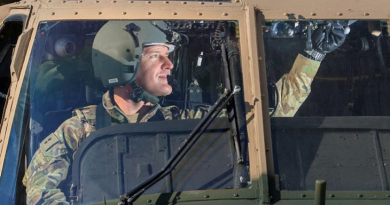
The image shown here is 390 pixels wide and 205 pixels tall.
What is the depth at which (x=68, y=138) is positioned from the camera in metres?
3.65

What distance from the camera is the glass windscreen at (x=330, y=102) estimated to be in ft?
11.7

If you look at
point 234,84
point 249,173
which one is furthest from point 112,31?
point 249,173

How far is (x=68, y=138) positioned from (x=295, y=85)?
1260 millimetres

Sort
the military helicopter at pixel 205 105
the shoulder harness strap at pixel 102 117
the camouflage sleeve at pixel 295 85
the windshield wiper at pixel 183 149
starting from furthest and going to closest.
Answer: the camouflage sleeve at pixel 295 85 → the shoulder harness strap at pixel 102 117 → the military helicopter at pixel 205 105 → the windshield wiper at pixel 183 149

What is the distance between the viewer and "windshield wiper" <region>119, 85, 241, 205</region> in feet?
10.8

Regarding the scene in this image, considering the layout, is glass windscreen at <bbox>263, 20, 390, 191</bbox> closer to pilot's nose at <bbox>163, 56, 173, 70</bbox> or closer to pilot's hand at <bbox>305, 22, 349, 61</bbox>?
pilot's hand at <bbox>305, 22, 349, 61</bbox>

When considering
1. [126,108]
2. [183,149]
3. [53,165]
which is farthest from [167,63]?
[53,165]

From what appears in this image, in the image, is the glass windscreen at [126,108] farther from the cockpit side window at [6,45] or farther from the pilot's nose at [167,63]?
the cockpit side window at [6,45]

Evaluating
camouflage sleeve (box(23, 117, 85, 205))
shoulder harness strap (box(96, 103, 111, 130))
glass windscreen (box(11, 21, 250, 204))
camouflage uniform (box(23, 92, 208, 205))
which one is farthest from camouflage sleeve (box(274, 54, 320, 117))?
camouflage sleeve (box(23, 117, 85, 205))

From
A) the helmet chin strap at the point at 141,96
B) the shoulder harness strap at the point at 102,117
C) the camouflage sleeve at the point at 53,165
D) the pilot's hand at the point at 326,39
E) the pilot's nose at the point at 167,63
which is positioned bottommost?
the camouflage sleeve at the point at 53,165

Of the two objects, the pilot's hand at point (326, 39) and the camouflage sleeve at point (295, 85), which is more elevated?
the pilot's hand at point (326, 39)

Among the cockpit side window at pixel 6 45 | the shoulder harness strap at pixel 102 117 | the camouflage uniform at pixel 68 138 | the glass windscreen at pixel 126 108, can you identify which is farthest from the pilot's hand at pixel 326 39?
the cockpit side window at pixel 6 45

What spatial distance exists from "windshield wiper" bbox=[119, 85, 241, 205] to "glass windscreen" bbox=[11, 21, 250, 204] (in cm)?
3

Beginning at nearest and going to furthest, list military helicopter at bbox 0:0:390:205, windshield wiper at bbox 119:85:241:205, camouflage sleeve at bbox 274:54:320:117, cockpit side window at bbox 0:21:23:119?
windshield wiper at bbox 119:85:241:205
military helicopter at bbox 0:0:390:205
camouflage sleeve at bbox 274:54:320:117
cockpit side window at bbox 0:21:23:119
